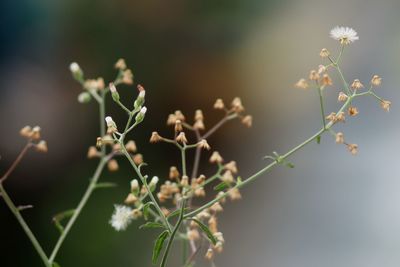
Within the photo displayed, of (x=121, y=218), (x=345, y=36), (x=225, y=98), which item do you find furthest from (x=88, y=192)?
(x=225, y=98)

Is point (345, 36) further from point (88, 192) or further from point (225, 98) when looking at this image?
point (225, 98)

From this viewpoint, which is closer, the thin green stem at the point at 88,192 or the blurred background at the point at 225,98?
the thin green stem at the point at 88,192

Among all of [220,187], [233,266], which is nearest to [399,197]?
[233,266]

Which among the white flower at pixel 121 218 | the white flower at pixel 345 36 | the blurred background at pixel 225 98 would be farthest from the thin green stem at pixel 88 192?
the blurred background at pixel 225 98

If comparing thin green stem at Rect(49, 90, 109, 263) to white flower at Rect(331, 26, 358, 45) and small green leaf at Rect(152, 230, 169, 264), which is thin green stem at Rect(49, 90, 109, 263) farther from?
white flower at Rect(331, 26, 358, 45)

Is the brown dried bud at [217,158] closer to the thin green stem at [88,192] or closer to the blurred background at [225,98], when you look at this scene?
the thin green stem at [88,192]

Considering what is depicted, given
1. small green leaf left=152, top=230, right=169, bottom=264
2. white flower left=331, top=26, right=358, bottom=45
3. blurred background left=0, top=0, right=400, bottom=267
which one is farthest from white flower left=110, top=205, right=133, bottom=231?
blurred background left=0, top=0, right=400, bottom=267

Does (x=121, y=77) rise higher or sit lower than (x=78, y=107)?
lower

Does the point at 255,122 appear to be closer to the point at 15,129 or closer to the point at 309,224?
the point at 309,224
